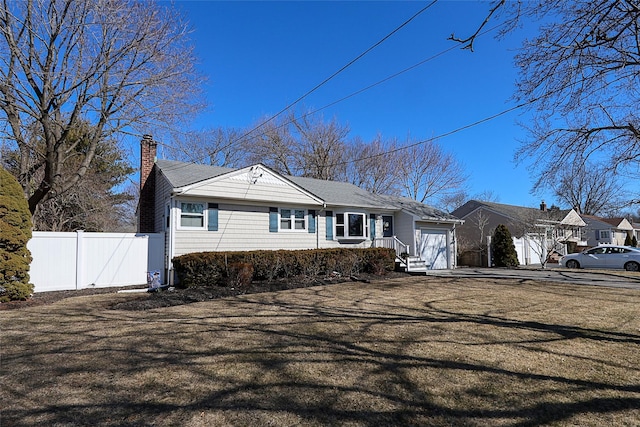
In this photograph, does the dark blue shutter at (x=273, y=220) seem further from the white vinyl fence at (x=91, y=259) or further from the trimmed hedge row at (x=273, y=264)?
the white vinyl fence at (x=91, y=259)

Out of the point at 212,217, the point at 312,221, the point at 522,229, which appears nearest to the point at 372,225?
the point at 312,221

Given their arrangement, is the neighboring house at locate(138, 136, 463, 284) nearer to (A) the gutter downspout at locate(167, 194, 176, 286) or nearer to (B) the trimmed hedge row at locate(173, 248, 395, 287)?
(A) the gutter downspout at locate(167, 194, 176, 286)

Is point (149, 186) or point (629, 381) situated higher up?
point (149, 186)

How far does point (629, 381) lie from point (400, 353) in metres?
2.50

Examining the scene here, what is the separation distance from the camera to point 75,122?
37.0 ft

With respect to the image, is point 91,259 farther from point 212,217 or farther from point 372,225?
point 372,225

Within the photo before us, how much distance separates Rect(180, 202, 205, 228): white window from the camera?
474 inches

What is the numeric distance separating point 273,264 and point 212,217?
2933 millimetres

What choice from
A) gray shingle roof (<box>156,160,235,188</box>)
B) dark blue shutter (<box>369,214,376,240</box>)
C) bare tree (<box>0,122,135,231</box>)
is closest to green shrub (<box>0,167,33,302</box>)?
gray shingle roof (<box>156,160,235,188</box>)

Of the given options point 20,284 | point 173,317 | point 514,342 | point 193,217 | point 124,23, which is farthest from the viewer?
point 193,217

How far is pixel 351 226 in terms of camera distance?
54.3 ft

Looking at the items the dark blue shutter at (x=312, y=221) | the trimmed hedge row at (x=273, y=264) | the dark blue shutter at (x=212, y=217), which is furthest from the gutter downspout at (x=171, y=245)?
the dark blue shutter at (x=312, y=221)

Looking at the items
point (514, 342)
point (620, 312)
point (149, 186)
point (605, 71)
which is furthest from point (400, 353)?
point (149, 186)

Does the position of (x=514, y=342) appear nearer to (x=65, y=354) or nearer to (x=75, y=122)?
(x=65, y=354)
